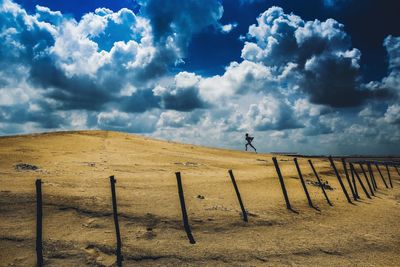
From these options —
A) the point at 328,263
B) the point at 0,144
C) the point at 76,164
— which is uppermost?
the point at 0,144

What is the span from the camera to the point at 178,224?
14.3 meters

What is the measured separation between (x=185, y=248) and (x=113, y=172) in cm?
1316

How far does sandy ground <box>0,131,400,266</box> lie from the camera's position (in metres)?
11.7

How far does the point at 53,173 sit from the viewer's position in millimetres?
21438

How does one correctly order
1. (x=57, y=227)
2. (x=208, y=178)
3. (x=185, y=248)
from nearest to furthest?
1. (x=185, y=248)
2. (x=57, y=227)
3. (x=208, y=178)

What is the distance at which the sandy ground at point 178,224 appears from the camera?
1166cm

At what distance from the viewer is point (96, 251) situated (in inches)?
459

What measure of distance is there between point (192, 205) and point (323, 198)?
31.8ft

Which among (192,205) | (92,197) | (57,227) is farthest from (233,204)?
(57,227)

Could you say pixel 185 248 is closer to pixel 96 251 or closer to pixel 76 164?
pixel 96 251

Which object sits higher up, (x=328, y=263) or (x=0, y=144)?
(x=0, y=144)

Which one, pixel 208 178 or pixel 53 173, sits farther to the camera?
pixel 208 178

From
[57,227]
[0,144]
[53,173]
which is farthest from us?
[0,144]

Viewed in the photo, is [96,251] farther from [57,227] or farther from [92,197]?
[92,197]
